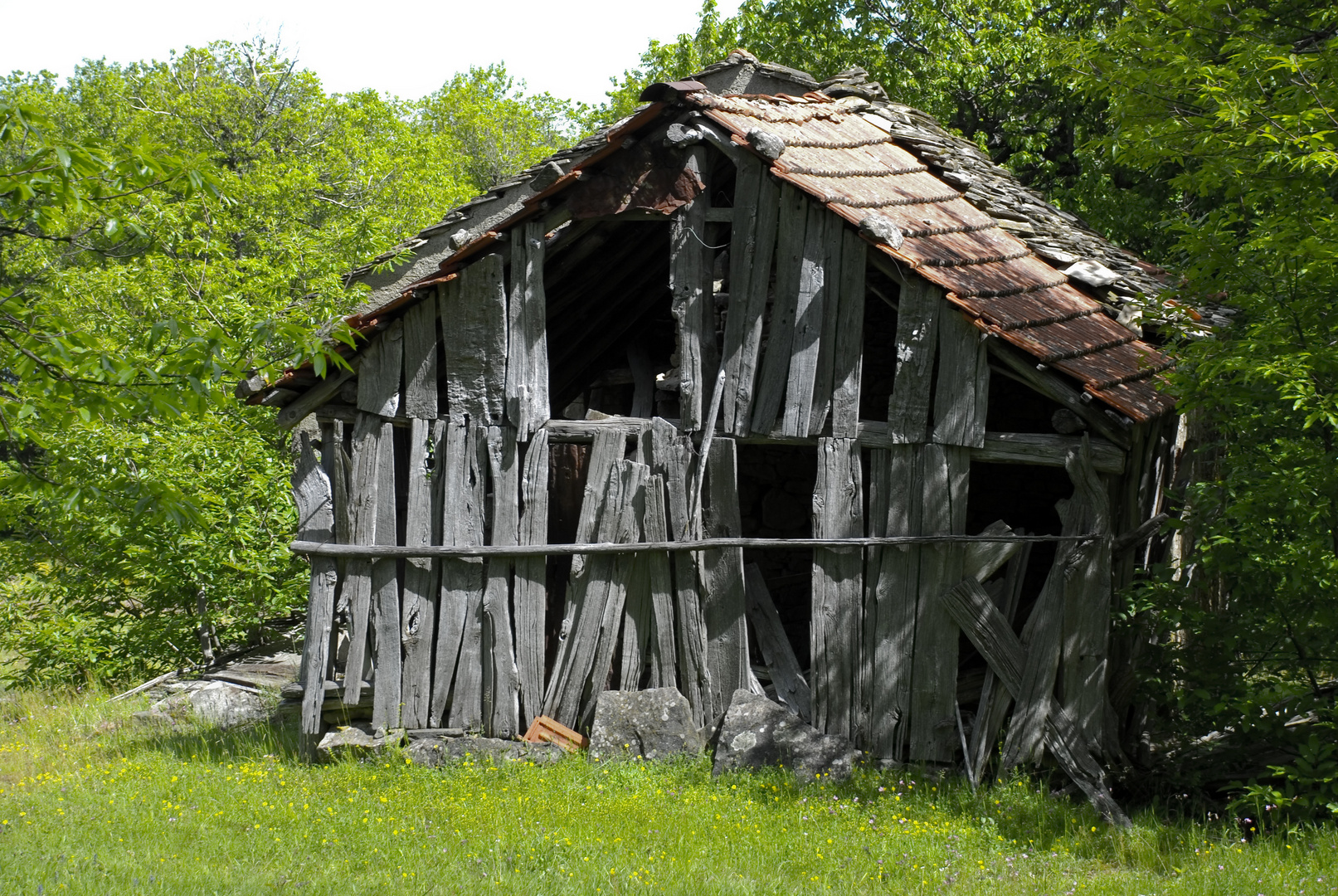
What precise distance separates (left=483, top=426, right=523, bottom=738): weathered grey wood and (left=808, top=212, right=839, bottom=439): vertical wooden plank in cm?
217

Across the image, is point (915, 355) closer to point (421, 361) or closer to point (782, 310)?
point (782, 310)

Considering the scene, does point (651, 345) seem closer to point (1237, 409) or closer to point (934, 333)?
point (934, 333)

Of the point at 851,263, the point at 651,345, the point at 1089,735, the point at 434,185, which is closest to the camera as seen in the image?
the point at 1089,735

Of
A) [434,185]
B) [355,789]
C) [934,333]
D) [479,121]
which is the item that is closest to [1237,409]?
[934,333]

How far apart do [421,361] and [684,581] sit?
2.45 metres

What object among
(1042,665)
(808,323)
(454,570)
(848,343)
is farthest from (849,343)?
(454,570)

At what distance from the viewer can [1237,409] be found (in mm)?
6176

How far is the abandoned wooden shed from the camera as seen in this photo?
273 inches

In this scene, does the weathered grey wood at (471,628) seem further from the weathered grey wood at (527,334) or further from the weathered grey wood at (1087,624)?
the weathered grey wood at (1087,624)

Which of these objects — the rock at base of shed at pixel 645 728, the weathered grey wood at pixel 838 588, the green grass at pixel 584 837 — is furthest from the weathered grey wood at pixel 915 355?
the rock at base of shed at pixel 645 728

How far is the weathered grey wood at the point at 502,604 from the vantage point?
7.79m

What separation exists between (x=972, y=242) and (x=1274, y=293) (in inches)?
105

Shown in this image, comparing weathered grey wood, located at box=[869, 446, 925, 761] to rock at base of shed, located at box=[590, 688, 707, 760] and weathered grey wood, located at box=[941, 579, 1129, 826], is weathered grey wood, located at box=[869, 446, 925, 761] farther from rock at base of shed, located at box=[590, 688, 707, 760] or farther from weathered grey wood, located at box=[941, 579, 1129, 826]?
rock at base of shed, located at box=[590, 688, 707, 760]

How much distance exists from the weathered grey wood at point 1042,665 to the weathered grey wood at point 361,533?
442cm
